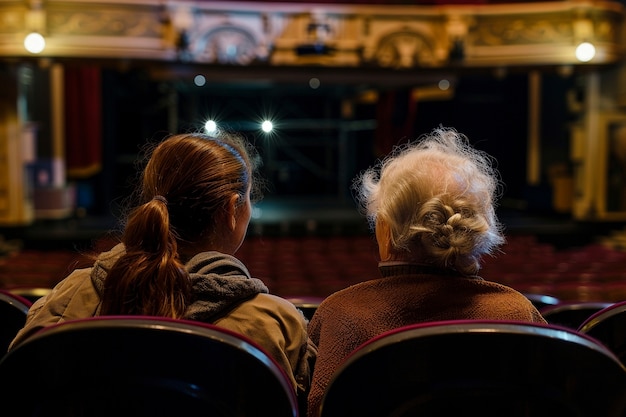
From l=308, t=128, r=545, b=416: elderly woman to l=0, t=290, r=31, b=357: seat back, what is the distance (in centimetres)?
50

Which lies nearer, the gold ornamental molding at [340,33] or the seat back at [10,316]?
the seat back at [10,316]

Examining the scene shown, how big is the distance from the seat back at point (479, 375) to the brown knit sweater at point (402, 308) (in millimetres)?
163

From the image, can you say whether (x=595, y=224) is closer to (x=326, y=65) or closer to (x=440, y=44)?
(x=440, y=44)

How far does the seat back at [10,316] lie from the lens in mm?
1090

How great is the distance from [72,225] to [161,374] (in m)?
6.73

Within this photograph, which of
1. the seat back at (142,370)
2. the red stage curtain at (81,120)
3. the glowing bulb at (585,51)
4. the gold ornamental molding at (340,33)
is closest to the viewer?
the seat back at (142,370)

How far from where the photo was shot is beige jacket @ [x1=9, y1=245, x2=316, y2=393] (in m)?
0.88

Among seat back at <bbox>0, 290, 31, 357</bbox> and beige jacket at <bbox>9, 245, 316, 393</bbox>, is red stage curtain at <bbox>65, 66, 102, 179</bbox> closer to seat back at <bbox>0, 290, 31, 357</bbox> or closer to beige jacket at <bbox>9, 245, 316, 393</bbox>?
seat back at <bbox>0, 290, 31, 357</bbox>

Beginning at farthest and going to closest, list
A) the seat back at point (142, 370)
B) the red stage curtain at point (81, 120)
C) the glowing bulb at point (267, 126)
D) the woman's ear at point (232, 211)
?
1. the red stage curtain at point (81, 120)
2. the glowing bulb at point (267, 126)
3. the woman's ear at point (232, 211)
4. the seat back at point (142, 370)

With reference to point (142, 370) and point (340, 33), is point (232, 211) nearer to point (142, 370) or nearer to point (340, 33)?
point (142, 370)

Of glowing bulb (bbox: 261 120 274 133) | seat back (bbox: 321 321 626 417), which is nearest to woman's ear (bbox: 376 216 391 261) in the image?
seat back (bbox: 321 321 626 417)

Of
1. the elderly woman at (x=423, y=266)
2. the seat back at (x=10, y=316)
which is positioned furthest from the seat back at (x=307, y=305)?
the seat back at (x=10, y=316)

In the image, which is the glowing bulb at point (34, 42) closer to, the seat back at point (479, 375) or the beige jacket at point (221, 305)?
the beige jacket at point (221, 305)

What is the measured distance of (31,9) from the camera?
19.1ft
